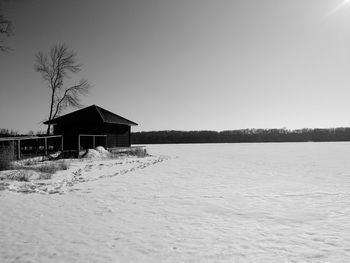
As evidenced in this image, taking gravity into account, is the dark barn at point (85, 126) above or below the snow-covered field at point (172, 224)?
above

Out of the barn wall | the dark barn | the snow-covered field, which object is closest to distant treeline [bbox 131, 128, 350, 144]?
the barn wall

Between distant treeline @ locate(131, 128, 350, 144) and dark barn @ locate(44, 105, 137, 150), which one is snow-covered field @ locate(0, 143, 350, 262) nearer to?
dark barn @ locate(44, 105, 137, 150)

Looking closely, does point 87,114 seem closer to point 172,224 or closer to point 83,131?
point 83,131

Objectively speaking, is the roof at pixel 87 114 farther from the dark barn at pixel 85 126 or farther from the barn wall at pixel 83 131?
the barn wall at pixel 83 131

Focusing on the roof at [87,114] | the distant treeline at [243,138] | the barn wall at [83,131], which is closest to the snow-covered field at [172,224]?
the roof at [87,114]

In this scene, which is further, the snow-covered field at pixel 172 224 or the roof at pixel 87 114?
the roof at pixel 87 114

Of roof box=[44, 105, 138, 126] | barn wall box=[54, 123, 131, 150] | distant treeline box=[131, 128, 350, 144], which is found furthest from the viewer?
distant treeline box=[131, 128, 350, 144]

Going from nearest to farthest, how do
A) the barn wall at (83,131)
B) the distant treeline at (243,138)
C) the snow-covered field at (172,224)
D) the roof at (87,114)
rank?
the snow-covered field at (172,224)
the roof at (87,114)
the barn wall at (83,131)
the distant treeline at (243,138)

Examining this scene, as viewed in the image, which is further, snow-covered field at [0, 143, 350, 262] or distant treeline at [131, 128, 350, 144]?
distant treeline at [131, 128, 350, 144]

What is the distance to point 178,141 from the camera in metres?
74.2

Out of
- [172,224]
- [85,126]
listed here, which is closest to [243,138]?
[85,126]

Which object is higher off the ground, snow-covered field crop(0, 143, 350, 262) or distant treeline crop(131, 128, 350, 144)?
distant treeline crop(131, 128, 350, 144)

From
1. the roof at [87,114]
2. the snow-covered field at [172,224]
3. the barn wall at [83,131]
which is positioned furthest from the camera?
the barn wall at [83,131]

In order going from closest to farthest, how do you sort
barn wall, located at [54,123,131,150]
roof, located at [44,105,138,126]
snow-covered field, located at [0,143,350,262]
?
snow-covered field, located at [0,143,350,262], roof, located at [44,105,138,126], barn wall, located at [54,123,131,150]
